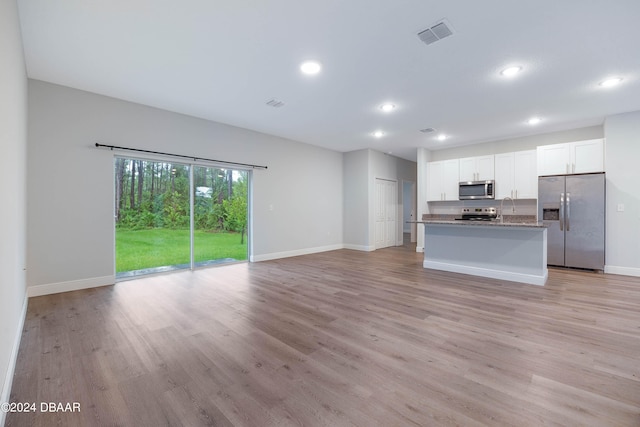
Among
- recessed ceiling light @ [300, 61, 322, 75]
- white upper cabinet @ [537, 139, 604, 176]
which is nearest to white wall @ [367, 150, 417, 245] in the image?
white upper cabinet @ [537, 139, 604, 176]

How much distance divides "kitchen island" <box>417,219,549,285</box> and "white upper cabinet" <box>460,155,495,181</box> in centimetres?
229

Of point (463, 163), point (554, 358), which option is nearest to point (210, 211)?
point (554, 358)

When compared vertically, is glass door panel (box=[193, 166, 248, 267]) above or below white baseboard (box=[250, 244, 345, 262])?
above

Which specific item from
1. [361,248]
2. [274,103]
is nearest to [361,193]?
[361,248]

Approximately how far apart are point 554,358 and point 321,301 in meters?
2.25

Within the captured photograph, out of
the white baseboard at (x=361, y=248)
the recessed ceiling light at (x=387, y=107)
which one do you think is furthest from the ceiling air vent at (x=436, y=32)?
the white baseboard at (x=361, y=248)

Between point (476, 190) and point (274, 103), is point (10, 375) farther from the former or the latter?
point (476, 190)

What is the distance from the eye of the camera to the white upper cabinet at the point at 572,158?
16.9 feet

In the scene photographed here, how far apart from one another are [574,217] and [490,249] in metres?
2.01

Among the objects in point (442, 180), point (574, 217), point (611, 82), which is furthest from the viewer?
point (442, 180)

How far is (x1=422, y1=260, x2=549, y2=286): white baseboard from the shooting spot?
14.0ft

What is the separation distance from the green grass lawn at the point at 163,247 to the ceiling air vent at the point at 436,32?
15.5ft

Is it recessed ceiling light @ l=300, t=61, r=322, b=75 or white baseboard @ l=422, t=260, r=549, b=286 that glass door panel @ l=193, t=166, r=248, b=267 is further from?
white baseboard @ l=422, t=260, r=549, b=286

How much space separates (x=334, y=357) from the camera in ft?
7.23
